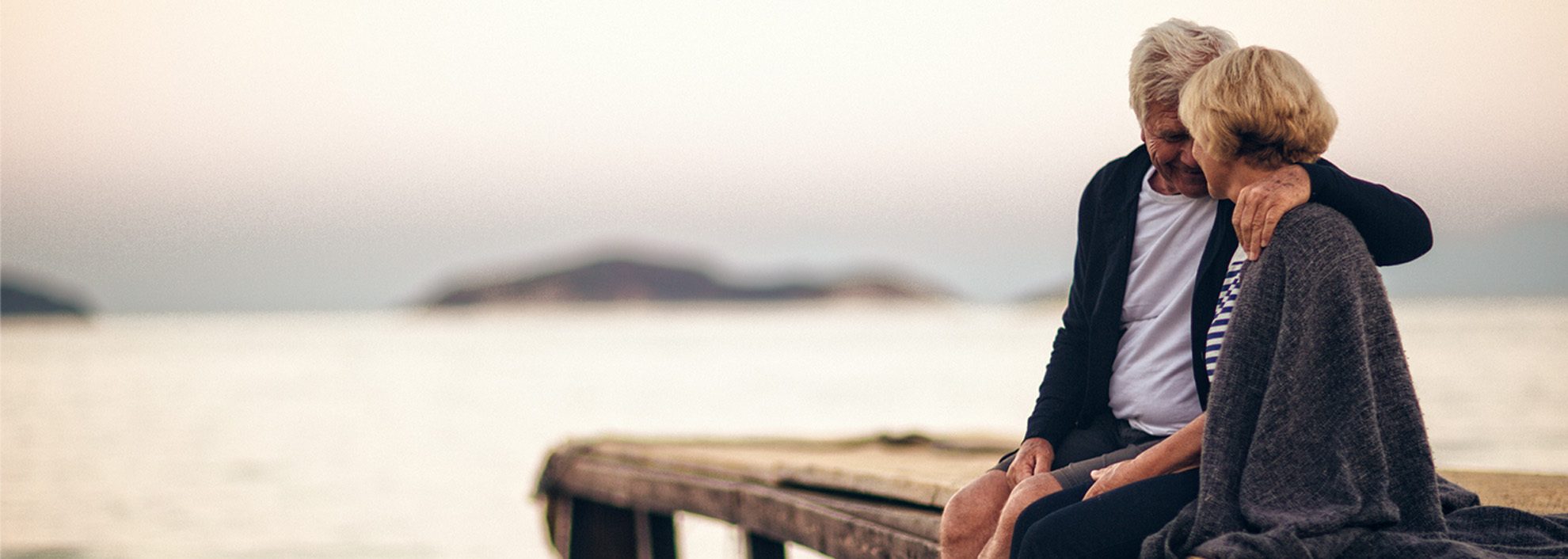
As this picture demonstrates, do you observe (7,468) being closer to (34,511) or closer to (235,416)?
(34,511)

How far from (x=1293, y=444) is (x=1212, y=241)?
54 cm

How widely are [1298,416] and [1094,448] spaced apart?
0.73 metres

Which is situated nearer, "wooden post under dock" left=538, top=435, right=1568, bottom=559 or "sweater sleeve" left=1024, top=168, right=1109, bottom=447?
"sweater sleeve" left=1024, top=168, right=1109, bottom=447

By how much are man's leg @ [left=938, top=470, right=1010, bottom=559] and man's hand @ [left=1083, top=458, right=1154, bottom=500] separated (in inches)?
13.4

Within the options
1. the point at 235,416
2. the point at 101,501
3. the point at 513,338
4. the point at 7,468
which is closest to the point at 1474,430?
the point at 101,501

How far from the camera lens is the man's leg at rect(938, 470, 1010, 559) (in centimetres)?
281

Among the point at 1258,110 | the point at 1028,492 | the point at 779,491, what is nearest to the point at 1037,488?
the point at 1028,492

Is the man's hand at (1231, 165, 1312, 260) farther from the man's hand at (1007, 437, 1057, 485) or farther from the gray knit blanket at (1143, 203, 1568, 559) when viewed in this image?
the man's hand at (1007, 437, 1057, 485)

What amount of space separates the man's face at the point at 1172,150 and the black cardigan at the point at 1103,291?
124mm

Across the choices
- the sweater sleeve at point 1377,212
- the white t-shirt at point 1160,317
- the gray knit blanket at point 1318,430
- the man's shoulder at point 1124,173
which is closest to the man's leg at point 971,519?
the white t-shirt at point 1160,317

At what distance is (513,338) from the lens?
77.7 m

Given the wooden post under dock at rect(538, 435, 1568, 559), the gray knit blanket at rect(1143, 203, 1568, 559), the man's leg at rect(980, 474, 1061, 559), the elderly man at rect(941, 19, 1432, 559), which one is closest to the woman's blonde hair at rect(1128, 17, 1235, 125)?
the elderly man at rect(941, 19, 1432, 559)

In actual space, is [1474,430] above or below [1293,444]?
below

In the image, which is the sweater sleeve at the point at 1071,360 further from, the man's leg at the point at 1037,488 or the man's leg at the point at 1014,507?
the man's leg at the point at 1014,507
